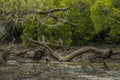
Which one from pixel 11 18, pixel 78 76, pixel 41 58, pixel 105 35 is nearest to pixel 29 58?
pixel 41 58

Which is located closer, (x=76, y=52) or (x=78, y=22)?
(x=76, y=52)

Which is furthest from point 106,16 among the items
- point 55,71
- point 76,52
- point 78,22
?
point 55,71

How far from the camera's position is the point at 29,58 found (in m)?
32.8

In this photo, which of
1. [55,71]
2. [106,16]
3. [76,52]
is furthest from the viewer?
[106,16]

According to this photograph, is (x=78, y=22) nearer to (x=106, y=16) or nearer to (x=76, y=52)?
(x=106, y=16)

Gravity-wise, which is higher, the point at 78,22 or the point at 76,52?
the point at 78,22

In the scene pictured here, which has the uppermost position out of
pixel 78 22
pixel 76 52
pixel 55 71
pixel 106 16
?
pixel 106 16

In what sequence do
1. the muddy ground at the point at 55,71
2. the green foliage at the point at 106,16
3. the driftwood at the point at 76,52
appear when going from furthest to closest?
the green foliage at the point at 106,16, the driftwood at the point at 76,52, the muddy ground at the point at 55,71

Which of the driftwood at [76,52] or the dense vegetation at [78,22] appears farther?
the dense vegetation at [78,22]

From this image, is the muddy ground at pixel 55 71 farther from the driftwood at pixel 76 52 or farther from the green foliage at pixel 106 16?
the green foliage at pixel 106 16

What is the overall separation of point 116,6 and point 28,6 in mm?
22907

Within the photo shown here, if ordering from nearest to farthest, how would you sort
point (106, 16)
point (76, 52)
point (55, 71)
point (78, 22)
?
point (55, 71) → point (76, 52) → point (106, 16) → point (78, 22)

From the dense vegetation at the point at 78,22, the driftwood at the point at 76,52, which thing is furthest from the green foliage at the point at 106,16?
the driftwood at the point at 76,52

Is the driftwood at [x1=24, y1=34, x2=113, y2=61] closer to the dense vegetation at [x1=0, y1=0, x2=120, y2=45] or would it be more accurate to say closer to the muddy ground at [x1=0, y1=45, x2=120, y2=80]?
the muddy ground at [x1=0, y1=45, x2=120, y2=80]
